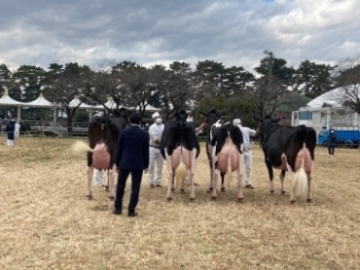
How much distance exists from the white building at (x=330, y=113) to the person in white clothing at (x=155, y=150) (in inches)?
1280

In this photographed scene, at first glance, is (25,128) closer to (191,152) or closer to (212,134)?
(212,134)

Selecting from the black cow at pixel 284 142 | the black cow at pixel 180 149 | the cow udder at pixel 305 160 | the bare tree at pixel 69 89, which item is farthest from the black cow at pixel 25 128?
the cow udder at pixel 305 160

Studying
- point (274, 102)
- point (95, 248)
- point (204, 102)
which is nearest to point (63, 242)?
point (95, 248)

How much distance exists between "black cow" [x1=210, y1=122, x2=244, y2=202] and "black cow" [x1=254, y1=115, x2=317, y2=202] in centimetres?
113

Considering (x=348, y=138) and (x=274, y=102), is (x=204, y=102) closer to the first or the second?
(x=274, y=102)

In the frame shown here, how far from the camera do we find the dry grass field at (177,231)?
18.1 ft

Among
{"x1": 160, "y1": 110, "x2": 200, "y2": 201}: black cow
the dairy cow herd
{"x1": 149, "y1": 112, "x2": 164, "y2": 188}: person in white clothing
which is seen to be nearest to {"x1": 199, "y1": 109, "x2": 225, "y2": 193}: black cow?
the dairy cow herd

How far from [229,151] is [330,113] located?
1599 inches

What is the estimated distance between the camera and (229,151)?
31.7 feet

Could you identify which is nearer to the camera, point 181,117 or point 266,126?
point 181,117

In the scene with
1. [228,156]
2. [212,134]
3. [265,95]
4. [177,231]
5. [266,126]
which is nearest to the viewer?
[177,231]

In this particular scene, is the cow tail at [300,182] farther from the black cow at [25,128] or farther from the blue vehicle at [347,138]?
the black cow at [25,128]

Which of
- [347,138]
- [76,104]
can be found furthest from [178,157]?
[76,104]

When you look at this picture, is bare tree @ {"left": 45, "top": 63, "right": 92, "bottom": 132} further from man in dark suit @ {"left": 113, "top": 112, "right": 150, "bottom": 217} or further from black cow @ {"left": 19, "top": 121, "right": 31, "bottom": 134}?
man in dark suit @ {"left": 113, "top": 112, "right": 150, "bottom": 217}
